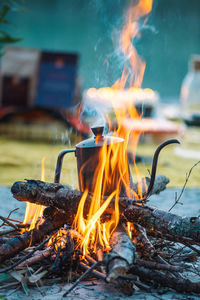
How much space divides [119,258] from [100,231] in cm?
39

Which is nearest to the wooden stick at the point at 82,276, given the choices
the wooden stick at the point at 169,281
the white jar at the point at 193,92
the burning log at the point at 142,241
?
the wooden stick at the point at 169,281

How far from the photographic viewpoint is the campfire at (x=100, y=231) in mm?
1636

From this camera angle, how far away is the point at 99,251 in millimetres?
1771

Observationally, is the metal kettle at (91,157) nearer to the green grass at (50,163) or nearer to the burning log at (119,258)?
the burning log at (119,258)

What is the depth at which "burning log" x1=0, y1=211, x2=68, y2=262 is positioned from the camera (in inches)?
68.2

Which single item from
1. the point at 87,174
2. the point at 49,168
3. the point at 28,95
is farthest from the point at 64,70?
the point at 87,174

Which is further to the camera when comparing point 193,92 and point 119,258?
point 193,92

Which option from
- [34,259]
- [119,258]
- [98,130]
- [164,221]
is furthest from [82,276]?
[98,130]

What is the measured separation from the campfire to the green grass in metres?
1.51

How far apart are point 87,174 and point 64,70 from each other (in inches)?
236

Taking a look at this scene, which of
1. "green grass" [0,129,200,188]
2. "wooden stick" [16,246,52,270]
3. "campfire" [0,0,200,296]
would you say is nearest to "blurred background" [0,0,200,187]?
"green grass" [0,129,200,188]

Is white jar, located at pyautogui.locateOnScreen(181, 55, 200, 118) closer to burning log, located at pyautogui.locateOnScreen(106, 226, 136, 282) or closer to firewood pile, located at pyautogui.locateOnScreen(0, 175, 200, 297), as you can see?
firewood pile, located at pyautogui.locateOnScreen(0, 175, 200, 297)

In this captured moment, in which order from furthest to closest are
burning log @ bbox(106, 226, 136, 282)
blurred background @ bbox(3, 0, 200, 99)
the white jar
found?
blurred background @ bbox(3, 0, 200, 99) < the white jar < burning log @ bbox(106, 226, 136, 282)

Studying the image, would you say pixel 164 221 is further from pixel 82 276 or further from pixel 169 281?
pixel 82 276
